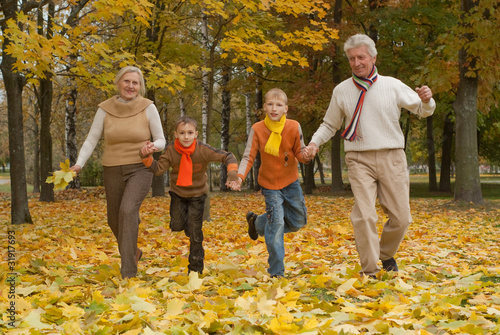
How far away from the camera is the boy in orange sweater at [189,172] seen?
4.68 m

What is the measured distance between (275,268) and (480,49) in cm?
941

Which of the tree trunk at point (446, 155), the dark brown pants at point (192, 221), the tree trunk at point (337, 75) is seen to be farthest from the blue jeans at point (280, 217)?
the tree trunk at point (446, 155)

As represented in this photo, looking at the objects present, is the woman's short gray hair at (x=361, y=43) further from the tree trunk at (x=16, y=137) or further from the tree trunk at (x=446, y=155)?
the tree trunk at (x=446, y=155)

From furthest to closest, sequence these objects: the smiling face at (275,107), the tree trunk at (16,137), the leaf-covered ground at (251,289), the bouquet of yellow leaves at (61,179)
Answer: the tree trunk at (16,137) < the smiling face at (275,107) < the bouquet of yellow leaves at (61,179) < the leaf-covered ground at (251,289)

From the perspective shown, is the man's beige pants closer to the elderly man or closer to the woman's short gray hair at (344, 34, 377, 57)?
the elderly man

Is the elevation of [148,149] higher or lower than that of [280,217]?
higher

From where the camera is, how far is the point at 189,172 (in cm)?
468

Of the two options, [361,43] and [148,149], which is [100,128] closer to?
[148,149]

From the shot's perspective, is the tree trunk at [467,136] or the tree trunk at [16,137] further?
the tree trunk at [467,136]

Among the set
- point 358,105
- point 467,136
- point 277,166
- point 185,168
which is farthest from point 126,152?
point 467,136

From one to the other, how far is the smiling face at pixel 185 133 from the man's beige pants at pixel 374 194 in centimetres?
151

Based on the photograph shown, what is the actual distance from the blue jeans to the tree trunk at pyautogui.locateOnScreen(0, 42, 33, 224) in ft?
20.8

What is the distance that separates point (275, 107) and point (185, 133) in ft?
2.89

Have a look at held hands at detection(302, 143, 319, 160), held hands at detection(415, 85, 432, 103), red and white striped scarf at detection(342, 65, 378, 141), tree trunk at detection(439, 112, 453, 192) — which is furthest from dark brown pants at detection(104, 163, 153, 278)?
tree trunk at detection(439, 112, 453, 192)
